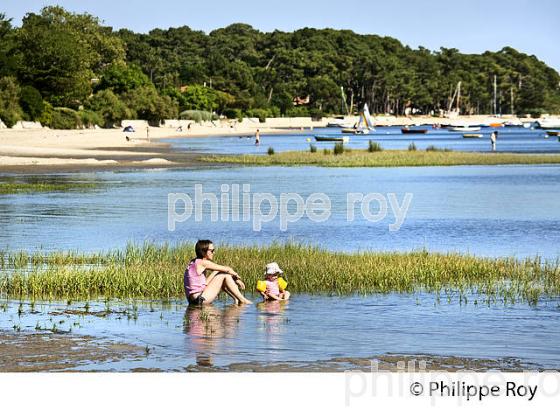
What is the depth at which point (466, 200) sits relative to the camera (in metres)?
42.8

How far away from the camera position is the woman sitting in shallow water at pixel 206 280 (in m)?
16.0

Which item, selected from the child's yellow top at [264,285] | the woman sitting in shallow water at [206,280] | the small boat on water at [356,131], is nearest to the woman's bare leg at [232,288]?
the woman sitting in shallow water at [206,280]

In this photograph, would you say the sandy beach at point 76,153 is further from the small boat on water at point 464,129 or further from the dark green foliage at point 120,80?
the small boat on water at point 464,129

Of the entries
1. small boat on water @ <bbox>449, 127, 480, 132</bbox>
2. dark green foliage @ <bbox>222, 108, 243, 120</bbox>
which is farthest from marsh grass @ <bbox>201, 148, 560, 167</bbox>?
dark green foliage @ <bbox>222, 108, 243, 120</bbox>

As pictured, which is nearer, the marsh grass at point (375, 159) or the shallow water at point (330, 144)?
the marsh grass at point (375, 159)

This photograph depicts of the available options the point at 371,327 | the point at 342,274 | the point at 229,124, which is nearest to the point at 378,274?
the point at 342,274

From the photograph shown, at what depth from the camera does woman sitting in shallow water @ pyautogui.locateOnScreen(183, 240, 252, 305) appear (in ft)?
52.4

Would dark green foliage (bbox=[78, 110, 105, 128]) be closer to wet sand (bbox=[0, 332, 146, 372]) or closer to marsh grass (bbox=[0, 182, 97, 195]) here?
marsh grass (bbox=[0, 182, 97, 195])

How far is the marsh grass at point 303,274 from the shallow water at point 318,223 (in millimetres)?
3922

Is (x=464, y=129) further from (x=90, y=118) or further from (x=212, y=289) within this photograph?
(x=212, y=289)
